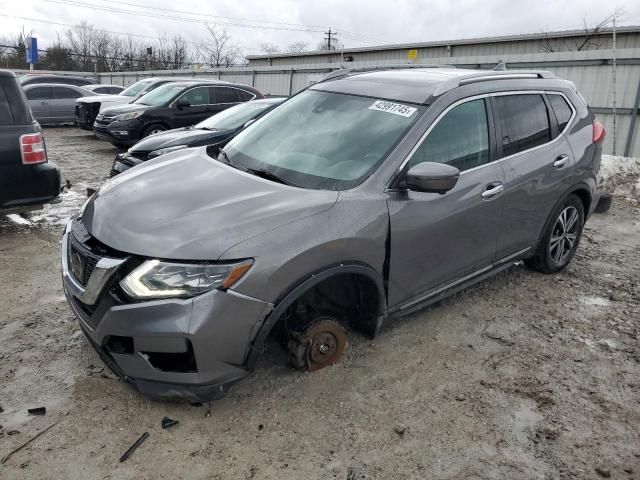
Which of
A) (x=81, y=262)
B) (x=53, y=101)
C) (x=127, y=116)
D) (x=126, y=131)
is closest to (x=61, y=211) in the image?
(x=81, y=262)

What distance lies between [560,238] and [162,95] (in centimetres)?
966

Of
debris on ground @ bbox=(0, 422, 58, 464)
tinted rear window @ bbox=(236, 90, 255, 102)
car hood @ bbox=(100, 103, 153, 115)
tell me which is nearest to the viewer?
debris on ground @ bbox=(0, 422, 58, 464)

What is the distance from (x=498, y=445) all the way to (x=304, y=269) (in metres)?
1.35

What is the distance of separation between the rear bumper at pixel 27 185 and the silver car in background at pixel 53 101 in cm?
1266

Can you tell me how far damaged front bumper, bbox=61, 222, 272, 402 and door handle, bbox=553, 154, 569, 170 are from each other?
115 inches

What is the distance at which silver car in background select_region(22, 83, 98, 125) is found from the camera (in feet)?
52.9

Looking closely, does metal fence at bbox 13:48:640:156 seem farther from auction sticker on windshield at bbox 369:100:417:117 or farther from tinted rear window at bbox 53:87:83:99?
tinted rear window at bbox 53:87:83:99

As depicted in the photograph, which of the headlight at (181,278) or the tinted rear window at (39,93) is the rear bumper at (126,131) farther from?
the headlight at (181,278)

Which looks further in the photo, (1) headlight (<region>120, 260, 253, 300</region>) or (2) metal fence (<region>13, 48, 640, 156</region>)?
(2) metal fence (<region>13, 48, 640, 156</region>)

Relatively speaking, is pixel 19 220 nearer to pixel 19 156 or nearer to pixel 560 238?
pixel 19 156

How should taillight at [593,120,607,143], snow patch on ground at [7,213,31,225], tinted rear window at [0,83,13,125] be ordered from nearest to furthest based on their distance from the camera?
taillight at [593,120,607,143], tinted rear window at [0,83,13,125], snow patch on ground at [7,213,31,225]

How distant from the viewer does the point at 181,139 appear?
714 cm

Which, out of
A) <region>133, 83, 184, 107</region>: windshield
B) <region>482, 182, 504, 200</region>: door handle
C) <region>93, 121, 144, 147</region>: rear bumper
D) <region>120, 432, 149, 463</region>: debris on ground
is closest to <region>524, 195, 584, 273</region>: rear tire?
<region>482, 182, 504, 200</region>: door handle

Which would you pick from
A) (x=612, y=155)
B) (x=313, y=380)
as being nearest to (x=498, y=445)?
(x=313, y=380)
